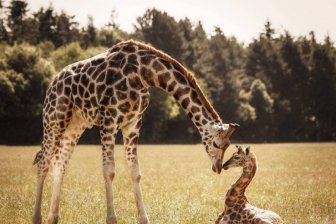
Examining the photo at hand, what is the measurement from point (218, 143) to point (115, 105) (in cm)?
216

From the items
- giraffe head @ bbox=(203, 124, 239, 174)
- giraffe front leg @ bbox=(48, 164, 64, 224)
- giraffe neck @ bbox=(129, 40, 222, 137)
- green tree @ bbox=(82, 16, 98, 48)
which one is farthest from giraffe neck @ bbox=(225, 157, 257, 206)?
green tree @ bbox=(82, 16, 98, 48)

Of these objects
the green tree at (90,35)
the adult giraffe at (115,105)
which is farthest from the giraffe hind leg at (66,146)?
the green tree at (90,35)

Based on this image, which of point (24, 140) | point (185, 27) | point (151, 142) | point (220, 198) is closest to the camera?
point (220, 198)

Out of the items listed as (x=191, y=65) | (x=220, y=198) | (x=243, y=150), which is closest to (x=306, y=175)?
(x=220, y=198)

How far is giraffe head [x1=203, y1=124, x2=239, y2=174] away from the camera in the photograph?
A: 7.88 m

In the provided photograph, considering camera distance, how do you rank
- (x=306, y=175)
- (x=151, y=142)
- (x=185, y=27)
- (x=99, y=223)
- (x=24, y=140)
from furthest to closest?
(x=185, y=27) < (x=151, y=142) < (x=24, y=140) < (x=306, y=175) < (x=99, y=223)

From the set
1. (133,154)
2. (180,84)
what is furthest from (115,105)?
(180,84)

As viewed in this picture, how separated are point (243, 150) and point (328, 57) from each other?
7125 centimetres

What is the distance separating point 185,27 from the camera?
82.9 m

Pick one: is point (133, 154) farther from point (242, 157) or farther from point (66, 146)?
point (242, 157)

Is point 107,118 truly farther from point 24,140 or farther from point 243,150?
point 24,140

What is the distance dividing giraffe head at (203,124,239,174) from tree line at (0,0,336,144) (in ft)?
146

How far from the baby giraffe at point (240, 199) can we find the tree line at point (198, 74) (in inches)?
1754

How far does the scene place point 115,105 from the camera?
343 inches
